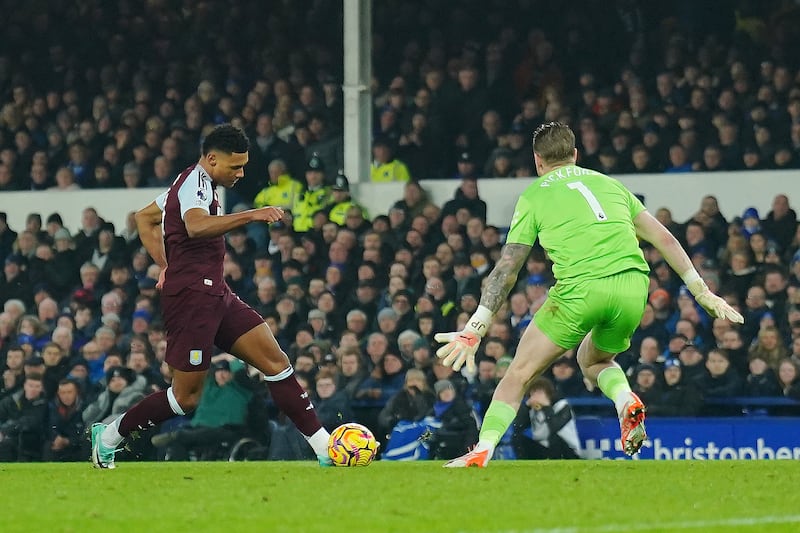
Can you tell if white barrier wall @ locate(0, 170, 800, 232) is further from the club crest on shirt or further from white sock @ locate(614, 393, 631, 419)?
the club crest on shirt

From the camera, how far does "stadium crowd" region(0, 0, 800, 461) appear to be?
47.8 ft

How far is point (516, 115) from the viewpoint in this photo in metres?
19.2

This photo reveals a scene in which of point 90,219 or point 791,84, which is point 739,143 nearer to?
point 791,84

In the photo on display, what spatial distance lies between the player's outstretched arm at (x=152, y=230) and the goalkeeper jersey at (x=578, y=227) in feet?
7.21

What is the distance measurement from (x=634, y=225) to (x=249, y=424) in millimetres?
6498

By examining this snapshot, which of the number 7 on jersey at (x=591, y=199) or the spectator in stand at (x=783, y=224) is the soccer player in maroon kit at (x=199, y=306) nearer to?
the number 7 on jersey at (x=591, y=199)

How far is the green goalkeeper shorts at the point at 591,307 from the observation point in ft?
28.1

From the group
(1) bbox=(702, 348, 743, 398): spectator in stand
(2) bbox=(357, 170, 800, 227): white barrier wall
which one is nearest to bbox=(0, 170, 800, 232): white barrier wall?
(2) bbox=(357, 170, 800, 227): white barrier wall

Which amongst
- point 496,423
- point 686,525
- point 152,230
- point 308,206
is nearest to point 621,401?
point 496,423

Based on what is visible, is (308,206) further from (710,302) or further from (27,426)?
(710,302)

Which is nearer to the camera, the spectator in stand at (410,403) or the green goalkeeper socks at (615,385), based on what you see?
the green goalkeeper socks at (615,385)

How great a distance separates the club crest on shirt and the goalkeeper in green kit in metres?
1.51

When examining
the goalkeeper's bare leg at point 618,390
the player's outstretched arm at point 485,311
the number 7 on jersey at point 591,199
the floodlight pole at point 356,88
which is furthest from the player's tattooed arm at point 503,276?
the floodlight pole at point 356,88

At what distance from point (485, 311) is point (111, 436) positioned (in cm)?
251
